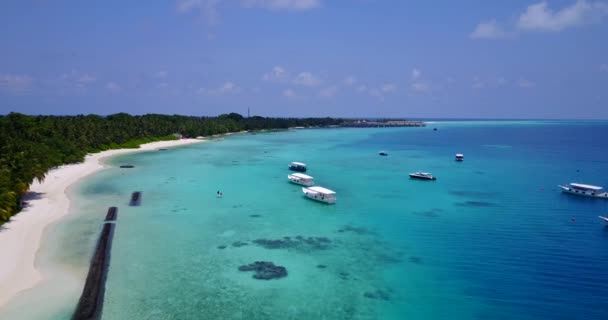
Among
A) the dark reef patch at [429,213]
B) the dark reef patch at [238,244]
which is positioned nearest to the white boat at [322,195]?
the dark reef patch at [429,213]

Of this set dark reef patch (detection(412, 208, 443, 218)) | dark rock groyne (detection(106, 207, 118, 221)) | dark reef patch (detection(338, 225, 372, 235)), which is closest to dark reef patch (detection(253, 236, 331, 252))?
dark reef patch (detection(338, 225, 372, 235))

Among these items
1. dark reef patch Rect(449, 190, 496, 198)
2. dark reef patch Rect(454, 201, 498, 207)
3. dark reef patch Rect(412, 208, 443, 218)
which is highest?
dark reef patch Rect(449, 190, 496, 198)

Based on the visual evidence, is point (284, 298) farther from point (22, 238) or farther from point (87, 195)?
point (87, 195)

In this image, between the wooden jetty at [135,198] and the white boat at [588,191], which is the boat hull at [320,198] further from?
the white boat at [588,191]

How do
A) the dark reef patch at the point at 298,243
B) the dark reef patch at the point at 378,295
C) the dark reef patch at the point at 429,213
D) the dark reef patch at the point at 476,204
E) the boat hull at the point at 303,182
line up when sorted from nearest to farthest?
the dark reef patch at the point at 378,295
the dark reef patch at the point at 298,243
the dark reef patch at the point at 429,213
the dark reef patch at the point at 476,204
the boat hull at the point at 303,182

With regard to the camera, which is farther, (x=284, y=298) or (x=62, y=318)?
(x=284, y=298)

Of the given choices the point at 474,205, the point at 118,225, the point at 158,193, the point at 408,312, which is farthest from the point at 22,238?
the point at 474,205

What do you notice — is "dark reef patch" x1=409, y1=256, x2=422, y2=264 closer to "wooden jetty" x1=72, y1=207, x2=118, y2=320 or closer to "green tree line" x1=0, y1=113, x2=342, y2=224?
"wooden jetty" x1=72, y1=207, x2=118, y2=320
